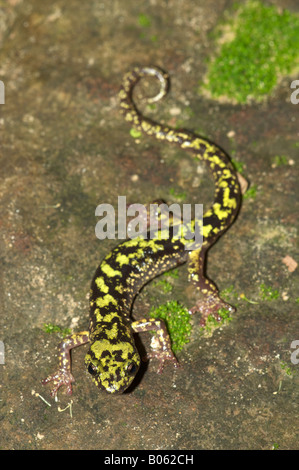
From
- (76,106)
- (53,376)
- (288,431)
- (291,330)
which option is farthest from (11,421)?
Answer: (76,106)

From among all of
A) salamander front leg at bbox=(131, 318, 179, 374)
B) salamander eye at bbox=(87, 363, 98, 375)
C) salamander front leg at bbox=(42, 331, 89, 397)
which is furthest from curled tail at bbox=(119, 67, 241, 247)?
salamander eye at bbox=(87, 363, 98, 375)

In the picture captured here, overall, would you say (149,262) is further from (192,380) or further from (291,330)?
(291,330)

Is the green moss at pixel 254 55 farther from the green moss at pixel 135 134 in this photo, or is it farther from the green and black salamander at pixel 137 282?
the green moss at pixel 135 134

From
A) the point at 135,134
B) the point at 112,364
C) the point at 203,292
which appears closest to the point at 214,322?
the point at 203,292

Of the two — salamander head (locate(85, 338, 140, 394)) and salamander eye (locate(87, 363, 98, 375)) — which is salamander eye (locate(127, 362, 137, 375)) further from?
salamander eye (locate(87, 363, 98, 375))

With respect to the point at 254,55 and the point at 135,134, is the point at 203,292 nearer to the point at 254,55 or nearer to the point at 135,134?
the point at 135,134
